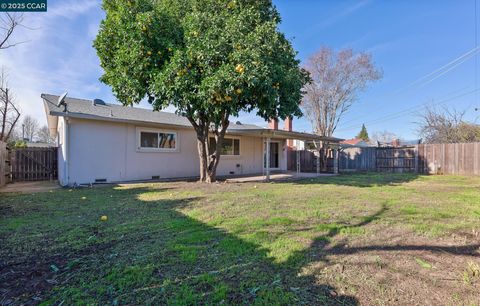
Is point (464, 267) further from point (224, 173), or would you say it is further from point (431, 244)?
point (224, 173)

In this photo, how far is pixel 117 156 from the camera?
35.1 feet

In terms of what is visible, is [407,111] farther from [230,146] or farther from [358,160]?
[230,146]

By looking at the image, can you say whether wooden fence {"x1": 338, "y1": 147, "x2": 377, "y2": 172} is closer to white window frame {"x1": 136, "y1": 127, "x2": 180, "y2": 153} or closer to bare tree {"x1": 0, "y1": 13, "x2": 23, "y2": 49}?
white window frame {"x1": 136, "y1": 127, "x2": 180, "y2": 153}

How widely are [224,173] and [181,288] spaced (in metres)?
12.2

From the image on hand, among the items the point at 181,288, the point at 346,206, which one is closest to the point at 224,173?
the point at 346,206

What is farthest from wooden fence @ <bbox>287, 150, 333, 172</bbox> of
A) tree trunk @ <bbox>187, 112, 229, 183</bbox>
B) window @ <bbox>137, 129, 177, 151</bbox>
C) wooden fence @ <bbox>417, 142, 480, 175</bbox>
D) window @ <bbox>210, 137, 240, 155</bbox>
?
tree trunk @ <bbox>187, 112, 229, 183</bbox>

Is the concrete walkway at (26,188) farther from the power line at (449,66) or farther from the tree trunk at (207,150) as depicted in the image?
the power line at (449,66)

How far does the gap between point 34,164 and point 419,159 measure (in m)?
22.1

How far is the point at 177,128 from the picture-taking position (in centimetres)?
1232

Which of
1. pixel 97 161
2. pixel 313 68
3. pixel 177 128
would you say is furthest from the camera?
pixel 313 68

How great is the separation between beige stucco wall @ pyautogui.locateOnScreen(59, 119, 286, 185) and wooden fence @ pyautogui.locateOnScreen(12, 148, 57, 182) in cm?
311

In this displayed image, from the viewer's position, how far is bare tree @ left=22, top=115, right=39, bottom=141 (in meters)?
40.1

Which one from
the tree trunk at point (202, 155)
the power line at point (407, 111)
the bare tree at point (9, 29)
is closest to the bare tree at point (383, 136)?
the power line at point (407, 111)

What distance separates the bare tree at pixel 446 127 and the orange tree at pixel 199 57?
17902mm
